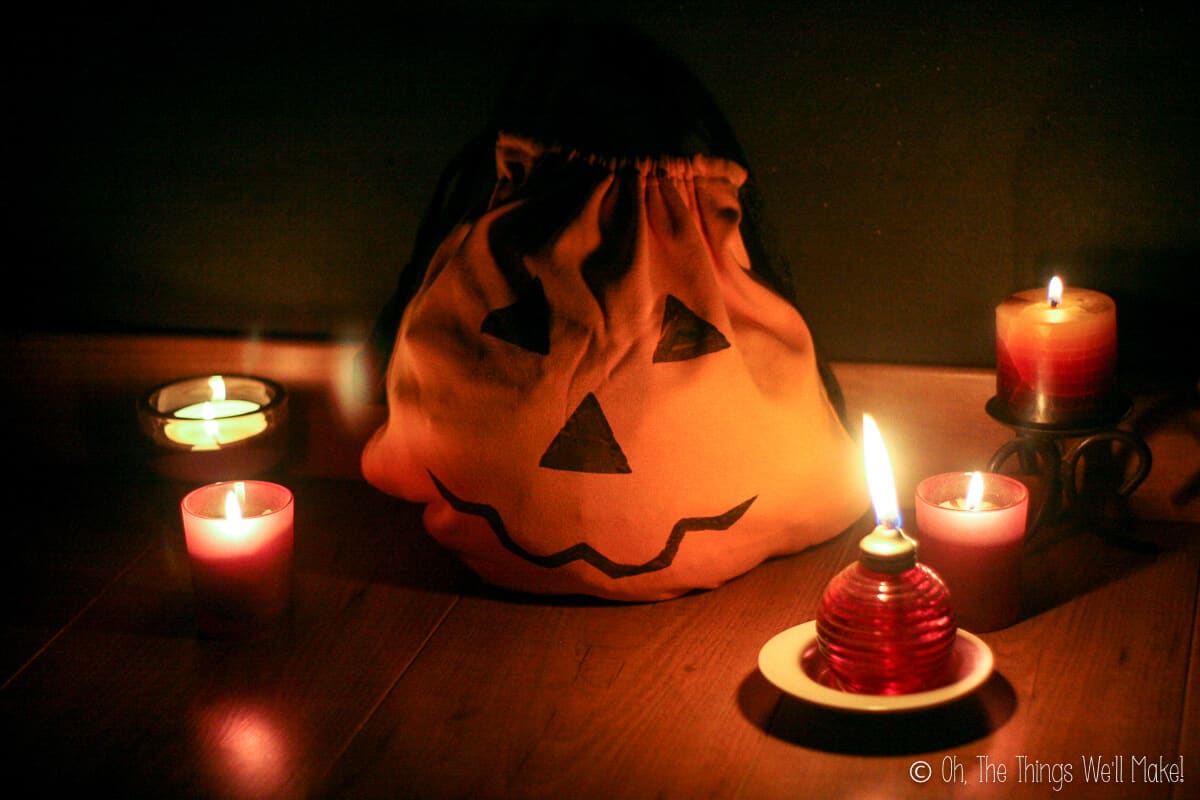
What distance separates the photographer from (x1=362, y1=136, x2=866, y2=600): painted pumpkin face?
2.96 ft

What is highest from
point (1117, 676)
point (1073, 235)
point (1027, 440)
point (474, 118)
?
point (474, 118)

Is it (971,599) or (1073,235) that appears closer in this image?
(971,599)

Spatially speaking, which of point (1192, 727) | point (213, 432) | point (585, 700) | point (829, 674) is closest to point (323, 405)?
point (213, 432)

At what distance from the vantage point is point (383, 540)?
1089 mm

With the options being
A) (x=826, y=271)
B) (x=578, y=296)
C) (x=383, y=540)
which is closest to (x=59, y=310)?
(x=383, y=540)

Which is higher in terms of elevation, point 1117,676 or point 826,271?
point 826,271

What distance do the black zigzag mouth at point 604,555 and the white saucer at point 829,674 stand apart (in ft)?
0.33

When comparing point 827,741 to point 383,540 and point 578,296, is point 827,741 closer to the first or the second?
point 578,296

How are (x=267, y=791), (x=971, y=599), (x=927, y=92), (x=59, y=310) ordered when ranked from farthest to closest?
(x=59, y=310)
(x=927, y=92)
(x=971, y=599)
(x=267, y=791)

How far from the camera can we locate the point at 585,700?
84 centimetres

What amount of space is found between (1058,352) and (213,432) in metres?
0.68

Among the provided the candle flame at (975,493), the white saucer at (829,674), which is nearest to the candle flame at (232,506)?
the white saucer at (829,674)

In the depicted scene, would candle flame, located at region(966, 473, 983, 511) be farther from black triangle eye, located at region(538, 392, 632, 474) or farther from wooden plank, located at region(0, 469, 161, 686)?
wooden plank, located at region(0, 469, 161, 686)

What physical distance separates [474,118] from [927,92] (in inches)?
14.7
